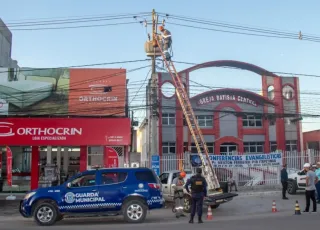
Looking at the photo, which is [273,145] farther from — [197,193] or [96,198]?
[96,198]

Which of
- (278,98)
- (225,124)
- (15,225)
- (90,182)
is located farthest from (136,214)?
(278,98)

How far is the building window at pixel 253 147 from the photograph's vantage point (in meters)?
35.3

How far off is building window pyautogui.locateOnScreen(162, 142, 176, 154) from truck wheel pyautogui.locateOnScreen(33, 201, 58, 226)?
71.7 ft

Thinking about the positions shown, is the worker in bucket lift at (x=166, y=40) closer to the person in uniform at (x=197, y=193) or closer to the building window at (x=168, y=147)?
the person in uniform at (x=197, y=193)

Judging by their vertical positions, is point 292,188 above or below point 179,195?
below

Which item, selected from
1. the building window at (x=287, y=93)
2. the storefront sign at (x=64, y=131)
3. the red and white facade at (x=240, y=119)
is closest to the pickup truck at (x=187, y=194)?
the storefront sign at (x=64, y=131)

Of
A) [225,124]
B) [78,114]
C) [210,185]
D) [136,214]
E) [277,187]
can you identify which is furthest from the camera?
[225,124]

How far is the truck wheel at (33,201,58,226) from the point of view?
11883mm

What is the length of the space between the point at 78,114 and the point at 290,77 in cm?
2097

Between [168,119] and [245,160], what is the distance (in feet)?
38.7

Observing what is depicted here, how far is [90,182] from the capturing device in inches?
482

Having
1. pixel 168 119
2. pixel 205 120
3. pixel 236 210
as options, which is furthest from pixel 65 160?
pixel 236 210

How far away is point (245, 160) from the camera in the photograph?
23.2 meters

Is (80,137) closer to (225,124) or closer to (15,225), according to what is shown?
(15,225)
